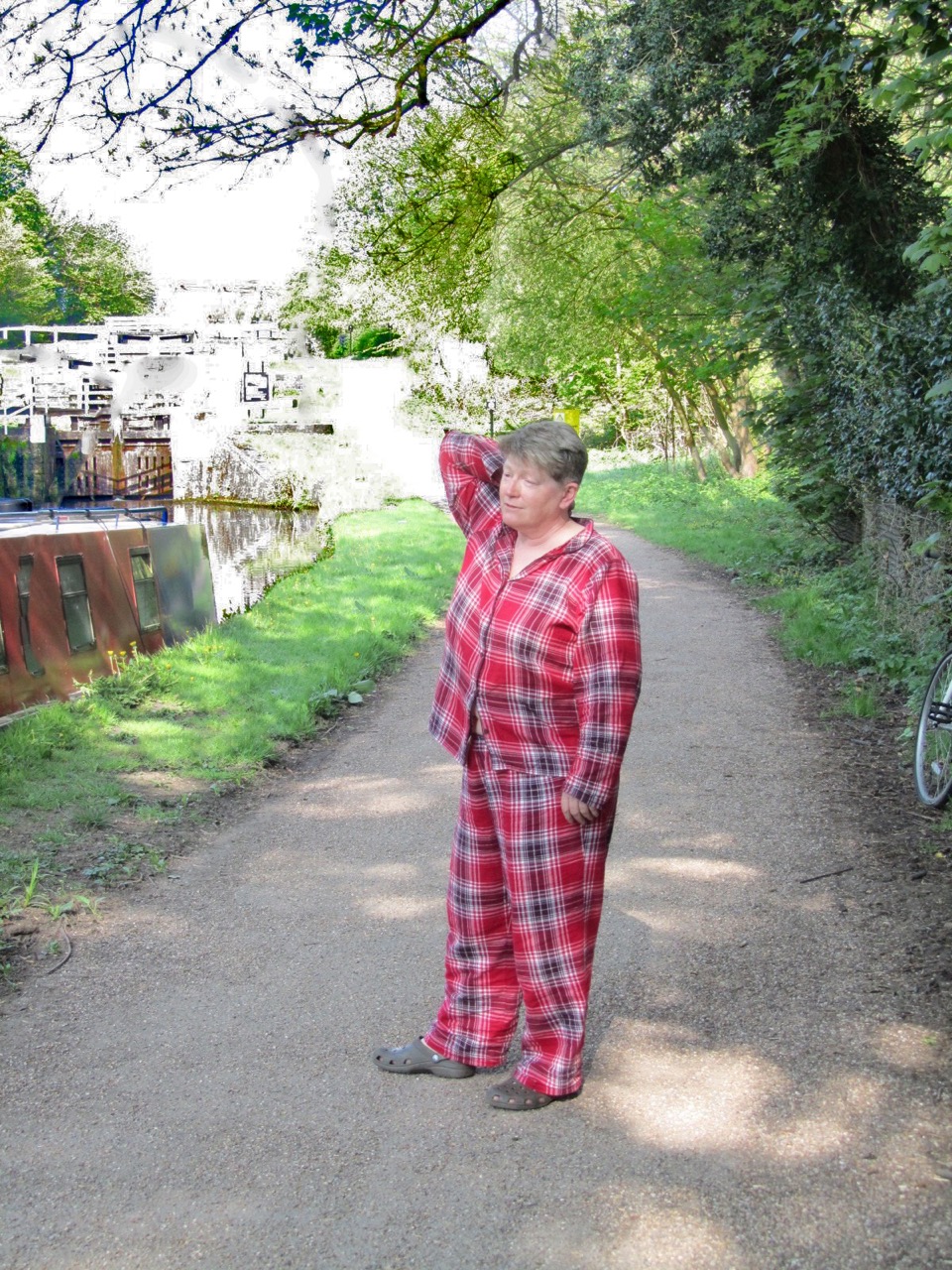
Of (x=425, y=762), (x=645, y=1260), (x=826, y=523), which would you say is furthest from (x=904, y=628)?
(x=645, y=1260)

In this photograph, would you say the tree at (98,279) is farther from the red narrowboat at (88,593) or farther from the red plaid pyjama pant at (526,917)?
the red plaid pyjama pant at (526,917)

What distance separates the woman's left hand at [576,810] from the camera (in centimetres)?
339

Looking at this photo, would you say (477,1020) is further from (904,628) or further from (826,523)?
(826,523)

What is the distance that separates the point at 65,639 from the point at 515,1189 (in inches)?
347

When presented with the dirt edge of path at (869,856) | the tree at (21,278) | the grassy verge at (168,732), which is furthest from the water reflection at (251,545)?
the tree at (21,278)

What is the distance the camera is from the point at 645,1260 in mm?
2857

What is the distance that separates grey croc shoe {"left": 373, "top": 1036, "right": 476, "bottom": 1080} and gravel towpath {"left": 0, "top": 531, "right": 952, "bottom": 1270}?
0.04 m

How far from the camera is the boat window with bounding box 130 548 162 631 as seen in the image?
13008 millimetres

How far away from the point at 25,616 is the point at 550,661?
321 inches

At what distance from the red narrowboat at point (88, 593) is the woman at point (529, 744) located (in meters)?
7.10

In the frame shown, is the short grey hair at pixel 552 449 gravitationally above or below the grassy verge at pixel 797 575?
above

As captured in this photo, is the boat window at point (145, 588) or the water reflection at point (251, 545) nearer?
the boat window at point (145, 588)

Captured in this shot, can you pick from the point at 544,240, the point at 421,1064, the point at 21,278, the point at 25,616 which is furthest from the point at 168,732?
the point at 21,278

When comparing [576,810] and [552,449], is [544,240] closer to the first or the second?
[552,449]
